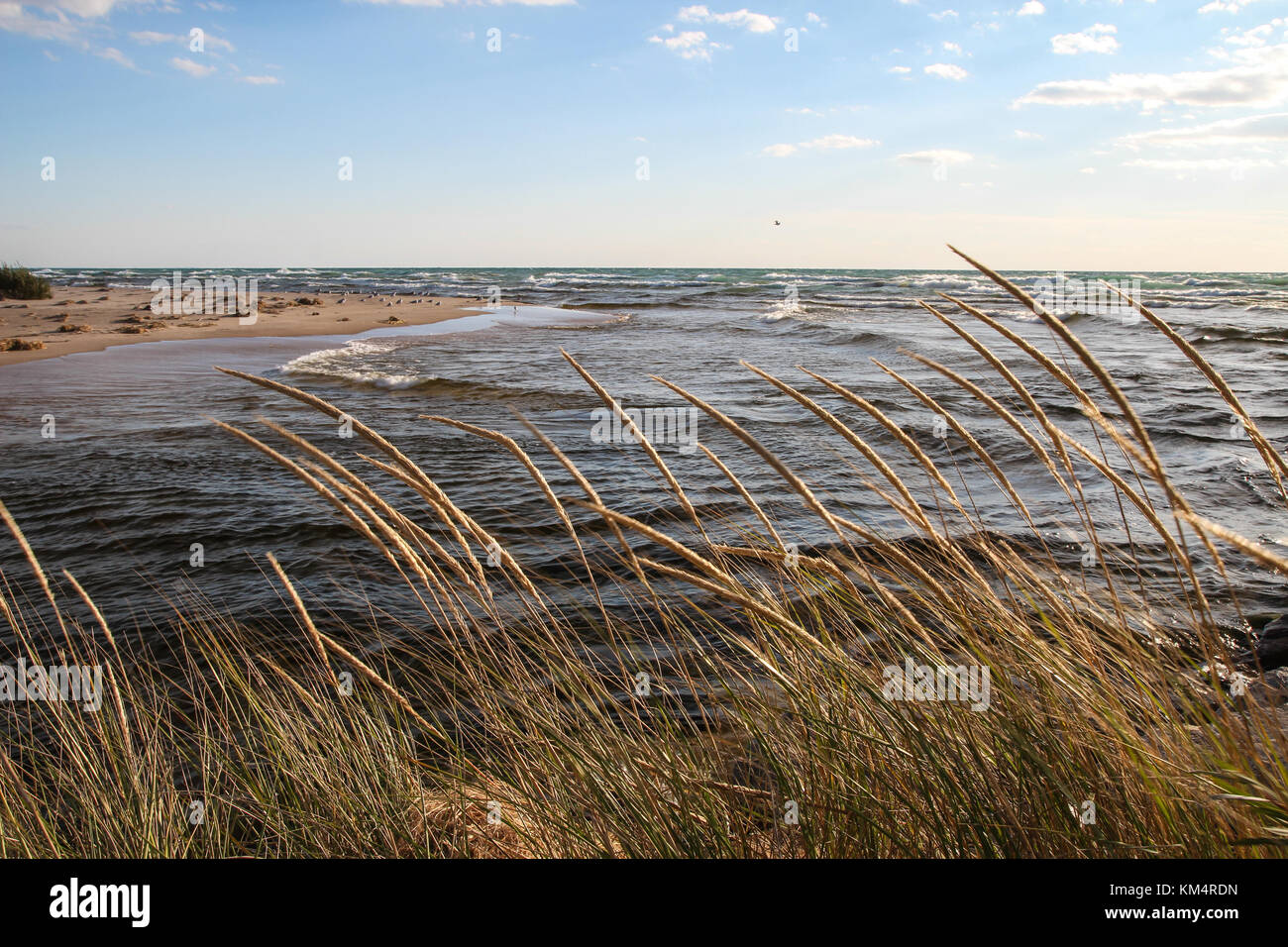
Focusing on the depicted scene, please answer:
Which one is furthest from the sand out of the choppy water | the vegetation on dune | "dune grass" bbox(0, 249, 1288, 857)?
"dune grass" bbox(0, 249, 1288, 857)

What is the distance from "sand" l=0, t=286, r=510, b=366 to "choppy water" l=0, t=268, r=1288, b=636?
4.82 ft

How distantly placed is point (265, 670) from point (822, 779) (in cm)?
328

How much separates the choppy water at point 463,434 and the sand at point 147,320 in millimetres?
1470

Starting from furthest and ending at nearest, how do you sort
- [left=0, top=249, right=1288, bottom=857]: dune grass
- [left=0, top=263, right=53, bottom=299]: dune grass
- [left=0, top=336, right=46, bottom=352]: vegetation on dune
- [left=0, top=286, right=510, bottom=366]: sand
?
[left=0, top=263, right=53, bottom=299]: dune grass < [left=0, top=286, right=510, bottom=366]: sand < [left=0, top=336, right=46, bottom=352]: vegetation on dune < [left=0, top=249, right=1288, bottom=857]: dune grass

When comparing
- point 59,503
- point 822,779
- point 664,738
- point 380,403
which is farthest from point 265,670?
point 380,403

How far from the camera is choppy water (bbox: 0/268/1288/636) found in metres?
5.41

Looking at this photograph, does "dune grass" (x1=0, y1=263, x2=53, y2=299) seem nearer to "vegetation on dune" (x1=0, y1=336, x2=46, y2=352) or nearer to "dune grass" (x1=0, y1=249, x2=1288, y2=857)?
"vegetation on dune" (x1=0, y1=336, x2=46, y2=352)

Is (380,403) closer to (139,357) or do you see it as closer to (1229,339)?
(139,357)

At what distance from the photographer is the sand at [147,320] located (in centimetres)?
1644

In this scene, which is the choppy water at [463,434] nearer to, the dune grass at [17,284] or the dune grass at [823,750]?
the dune grass at [823,750]

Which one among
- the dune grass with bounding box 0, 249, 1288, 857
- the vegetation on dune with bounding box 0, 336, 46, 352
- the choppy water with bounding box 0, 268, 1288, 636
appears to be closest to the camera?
the dune grass with bounding box 0, 249, 1288, 857

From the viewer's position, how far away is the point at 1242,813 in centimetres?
140

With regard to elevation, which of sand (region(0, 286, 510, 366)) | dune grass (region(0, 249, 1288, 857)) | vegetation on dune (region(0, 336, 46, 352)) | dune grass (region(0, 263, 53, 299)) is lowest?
dune grass (region(0, 249, 1288, 857))

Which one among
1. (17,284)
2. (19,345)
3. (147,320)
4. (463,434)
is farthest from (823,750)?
(17,284)
